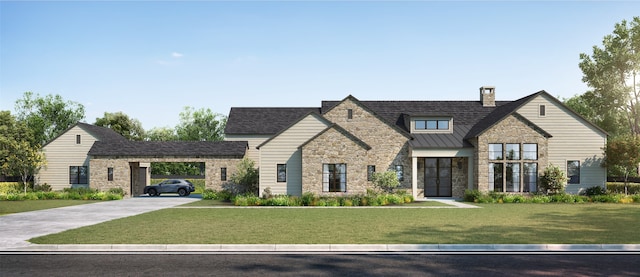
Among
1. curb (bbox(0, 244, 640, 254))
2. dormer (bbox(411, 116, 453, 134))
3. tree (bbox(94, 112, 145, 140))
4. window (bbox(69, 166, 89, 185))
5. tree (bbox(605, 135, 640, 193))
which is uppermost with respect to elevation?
tree (bbox(94, 112, 145, 140))

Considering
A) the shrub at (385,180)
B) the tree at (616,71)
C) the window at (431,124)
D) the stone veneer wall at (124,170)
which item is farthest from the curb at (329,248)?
the tree at (616,71)

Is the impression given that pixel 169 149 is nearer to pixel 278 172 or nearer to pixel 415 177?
pixel 278 172

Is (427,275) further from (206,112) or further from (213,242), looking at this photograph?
(206,112)

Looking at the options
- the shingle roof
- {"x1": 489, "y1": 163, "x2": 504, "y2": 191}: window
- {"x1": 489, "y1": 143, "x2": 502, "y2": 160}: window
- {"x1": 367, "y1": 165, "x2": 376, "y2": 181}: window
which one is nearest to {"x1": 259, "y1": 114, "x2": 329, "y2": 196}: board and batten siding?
{"x1": 367, "y1": 165, "x2": 376, "y2": 181}: window

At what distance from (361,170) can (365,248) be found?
17.8 m

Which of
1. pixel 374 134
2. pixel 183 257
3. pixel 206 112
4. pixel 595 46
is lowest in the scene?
pixel 183 257

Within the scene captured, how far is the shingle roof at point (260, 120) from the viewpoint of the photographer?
4084cm

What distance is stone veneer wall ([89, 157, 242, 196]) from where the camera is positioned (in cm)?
3675

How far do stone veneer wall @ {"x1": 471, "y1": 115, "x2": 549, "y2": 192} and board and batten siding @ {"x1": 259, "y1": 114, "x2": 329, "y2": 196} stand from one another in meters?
10.2

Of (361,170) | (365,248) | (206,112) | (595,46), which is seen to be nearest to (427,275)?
(365,248)

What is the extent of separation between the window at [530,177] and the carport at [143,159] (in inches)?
795

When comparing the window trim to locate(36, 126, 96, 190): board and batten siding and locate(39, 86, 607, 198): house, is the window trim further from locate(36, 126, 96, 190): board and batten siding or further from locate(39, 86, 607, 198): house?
locate(36, 126, 96, 190): board and batten siding

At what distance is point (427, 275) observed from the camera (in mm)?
8711

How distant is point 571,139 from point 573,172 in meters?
2.14
